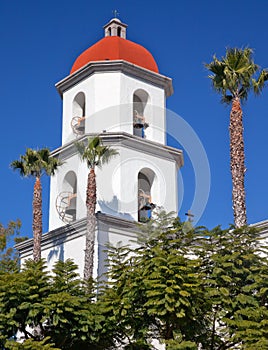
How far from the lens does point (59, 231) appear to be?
92.2 ft

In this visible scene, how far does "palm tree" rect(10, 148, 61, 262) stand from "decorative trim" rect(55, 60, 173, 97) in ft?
11.2

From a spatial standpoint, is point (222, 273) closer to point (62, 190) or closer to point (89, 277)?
point (89, 277)

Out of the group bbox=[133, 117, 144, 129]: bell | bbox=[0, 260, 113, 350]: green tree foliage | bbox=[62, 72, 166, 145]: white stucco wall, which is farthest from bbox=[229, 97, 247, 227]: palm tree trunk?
bbox=[133, 117, 144, 129]: bell

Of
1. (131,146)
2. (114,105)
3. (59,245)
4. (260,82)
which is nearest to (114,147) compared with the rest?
(131,146)

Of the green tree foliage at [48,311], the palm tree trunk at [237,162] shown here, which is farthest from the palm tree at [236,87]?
the green tree foliage at [48,311]

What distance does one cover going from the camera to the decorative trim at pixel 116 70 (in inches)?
1139

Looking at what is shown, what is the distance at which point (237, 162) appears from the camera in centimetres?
2123

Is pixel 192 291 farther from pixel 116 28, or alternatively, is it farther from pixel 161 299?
pixel 116 28

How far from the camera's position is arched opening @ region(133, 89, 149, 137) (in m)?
29.3

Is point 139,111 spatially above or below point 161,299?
above

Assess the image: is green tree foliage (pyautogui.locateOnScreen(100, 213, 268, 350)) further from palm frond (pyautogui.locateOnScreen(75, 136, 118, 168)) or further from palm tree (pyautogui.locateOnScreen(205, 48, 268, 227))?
palm frond (pyautogui.locateOnScreen(75, 136, 118, 168))

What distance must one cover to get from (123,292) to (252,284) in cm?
362

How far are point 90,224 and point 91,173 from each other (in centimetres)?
193

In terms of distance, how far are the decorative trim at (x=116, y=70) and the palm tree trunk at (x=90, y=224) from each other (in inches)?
199
